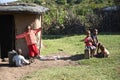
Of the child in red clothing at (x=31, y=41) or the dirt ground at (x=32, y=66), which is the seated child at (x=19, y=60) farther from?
the child in red clothing at (x=31, y=41)

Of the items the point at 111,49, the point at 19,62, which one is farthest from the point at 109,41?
the point at 19,62

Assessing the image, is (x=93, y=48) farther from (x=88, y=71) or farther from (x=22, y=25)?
(x=22, y=25)

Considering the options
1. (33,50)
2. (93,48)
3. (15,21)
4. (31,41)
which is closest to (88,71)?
(93,48)

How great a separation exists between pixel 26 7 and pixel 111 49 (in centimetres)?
447

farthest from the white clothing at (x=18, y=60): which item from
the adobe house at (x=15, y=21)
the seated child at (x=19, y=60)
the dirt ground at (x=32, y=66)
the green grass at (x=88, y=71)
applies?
the adobe house at (x=15, y=21)

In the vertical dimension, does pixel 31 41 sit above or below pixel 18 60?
above

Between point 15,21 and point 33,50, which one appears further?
point 15,21

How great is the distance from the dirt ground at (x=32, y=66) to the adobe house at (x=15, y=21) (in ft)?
4.92

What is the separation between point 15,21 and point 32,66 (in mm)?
2819

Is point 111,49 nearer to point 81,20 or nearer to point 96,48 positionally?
point 96,48

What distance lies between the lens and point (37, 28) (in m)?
17.1

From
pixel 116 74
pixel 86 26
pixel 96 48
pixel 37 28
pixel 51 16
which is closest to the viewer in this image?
pixel 116 74

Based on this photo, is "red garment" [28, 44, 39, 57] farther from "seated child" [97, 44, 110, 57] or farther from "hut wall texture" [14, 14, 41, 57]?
"seated child" [97, 44, 110, 57]

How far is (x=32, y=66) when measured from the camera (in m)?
14.5
